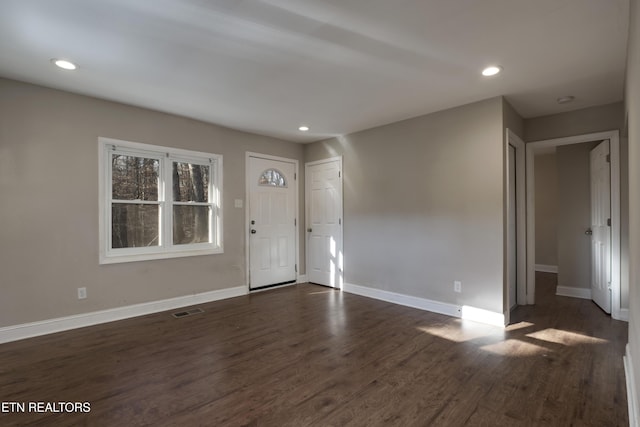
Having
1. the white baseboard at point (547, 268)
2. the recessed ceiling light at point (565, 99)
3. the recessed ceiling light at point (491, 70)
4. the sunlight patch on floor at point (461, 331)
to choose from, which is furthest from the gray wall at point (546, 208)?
the recessed ceiling light at point (491, 70)

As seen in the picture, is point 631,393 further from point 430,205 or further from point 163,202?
point 163,202

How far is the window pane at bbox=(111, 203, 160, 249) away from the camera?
11.8 feet

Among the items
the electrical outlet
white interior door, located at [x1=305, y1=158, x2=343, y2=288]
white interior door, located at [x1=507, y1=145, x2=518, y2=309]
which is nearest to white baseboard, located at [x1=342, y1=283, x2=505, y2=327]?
the electrical outlet

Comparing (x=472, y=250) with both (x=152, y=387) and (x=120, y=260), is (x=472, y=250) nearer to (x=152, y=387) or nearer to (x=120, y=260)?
(x=152, y=387)

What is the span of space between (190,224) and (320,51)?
115 inches

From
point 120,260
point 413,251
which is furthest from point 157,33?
point 413,251

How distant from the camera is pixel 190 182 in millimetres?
4234

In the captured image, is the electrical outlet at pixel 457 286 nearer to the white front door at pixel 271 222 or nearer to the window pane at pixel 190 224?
the white front door at pixel 271 222

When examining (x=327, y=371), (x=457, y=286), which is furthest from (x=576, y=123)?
(x=327, y=371)

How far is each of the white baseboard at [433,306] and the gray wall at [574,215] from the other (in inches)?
81.1

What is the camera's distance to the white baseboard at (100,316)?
2.95m

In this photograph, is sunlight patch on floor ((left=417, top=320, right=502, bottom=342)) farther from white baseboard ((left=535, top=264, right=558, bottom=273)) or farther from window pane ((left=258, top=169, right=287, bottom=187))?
white baseboard ((left=535, top=264, right=558, bottom=273))

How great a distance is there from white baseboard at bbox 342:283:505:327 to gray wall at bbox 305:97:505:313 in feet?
0.21

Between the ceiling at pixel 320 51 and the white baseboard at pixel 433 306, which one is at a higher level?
the ceiling at pixel 320 51
